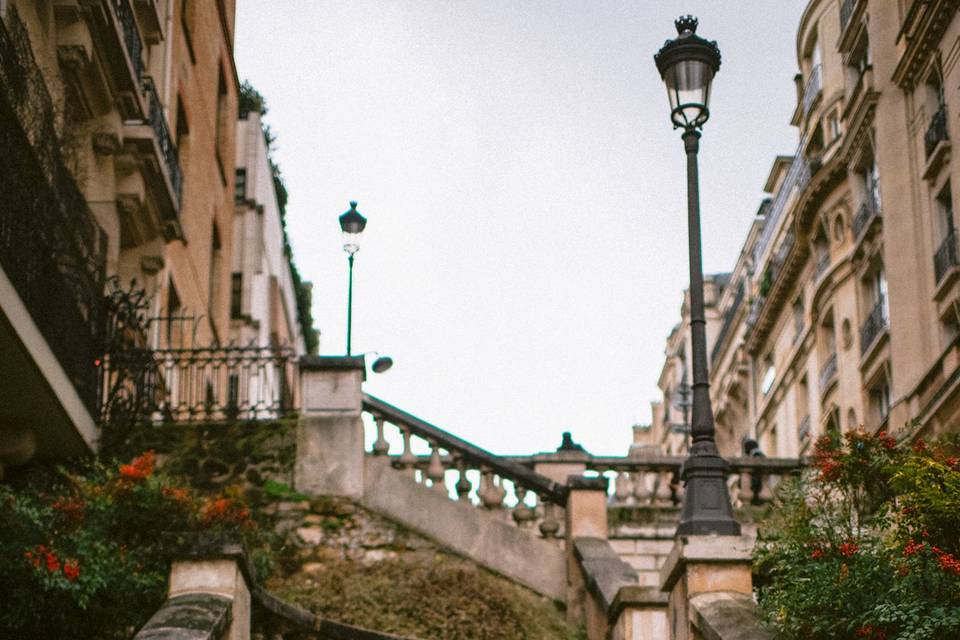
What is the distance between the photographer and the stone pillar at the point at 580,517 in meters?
19.8

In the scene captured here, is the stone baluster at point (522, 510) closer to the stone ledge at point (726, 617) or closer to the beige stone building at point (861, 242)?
the beige stone building at point (861, 242)

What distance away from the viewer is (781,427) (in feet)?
174

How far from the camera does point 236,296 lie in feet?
128

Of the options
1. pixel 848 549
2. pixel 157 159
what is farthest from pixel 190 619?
pixel 157 159

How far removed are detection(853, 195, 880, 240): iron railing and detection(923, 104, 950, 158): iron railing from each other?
15.3 ft

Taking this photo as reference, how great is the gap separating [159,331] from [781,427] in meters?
29.1

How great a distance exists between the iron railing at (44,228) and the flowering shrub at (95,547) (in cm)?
174

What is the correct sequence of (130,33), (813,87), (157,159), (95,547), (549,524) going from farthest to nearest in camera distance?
(813,87) < (157,159) < (130,33) < (549,524) < (95,547)

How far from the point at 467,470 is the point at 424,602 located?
349 cm

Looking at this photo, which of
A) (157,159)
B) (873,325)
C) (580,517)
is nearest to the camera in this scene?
(580,517)

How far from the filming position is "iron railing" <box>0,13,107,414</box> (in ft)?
55.2

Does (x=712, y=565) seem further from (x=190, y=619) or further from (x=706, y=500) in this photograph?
(x=190, y=619)

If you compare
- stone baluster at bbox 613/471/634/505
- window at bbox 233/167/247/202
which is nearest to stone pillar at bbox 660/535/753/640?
stone baluster at bbox 613/471/634/505

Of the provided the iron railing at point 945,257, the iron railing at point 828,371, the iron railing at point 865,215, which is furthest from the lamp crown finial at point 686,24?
the iron railing at point 828,371
